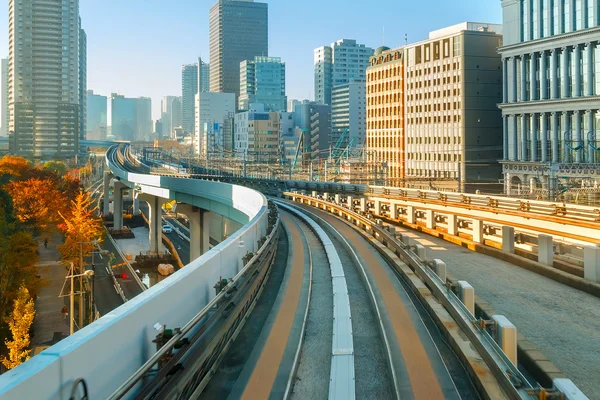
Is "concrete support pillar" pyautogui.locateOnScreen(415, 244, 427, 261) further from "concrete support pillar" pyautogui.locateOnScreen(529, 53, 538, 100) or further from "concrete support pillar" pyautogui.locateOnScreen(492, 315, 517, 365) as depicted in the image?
"concrete support pillar" pyautogui.locateOnScreen(529, 53, 538, 100)

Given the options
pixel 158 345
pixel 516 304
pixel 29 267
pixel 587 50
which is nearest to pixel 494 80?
pixel 587 50

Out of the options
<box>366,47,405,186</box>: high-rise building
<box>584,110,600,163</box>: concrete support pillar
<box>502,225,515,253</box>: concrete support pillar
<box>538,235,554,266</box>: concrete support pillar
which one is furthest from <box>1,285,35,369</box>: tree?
<box>366,47,405,186</box>: high-rise building

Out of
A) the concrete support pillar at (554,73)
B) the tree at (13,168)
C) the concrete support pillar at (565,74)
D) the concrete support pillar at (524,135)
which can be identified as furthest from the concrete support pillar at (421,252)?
the tree at (13,168)

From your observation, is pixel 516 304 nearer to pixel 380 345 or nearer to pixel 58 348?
pixel 380 345

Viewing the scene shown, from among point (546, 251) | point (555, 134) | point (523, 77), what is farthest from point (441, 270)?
point (523, 77)

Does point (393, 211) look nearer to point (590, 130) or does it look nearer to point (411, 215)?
point (411, 215)
